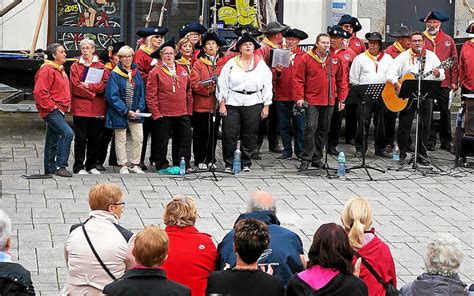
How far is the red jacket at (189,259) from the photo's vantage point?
759 cm

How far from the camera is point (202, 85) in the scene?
14.8 m

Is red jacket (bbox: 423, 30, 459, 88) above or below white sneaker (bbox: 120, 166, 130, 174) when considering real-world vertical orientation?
above

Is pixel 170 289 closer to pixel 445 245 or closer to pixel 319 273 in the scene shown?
pixel 319 273

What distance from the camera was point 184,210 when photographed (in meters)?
7.66

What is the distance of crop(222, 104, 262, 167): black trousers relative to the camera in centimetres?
1477

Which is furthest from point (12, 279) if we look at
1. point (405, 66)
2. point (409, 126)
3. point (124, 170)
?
point (405, 66)

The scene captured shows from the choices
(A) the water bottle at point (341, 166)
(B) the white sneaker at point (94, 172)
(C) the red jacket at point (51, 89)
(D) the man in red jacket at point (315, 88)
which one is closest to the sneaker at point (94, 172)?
(B) the white sneaker at point (94, 172)

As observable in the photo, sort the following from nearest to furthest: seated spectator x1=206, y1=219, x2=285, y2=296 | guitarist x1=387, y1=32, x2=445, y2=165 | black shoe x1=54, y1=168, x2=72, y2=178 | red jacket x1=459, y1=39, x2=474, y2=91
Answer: seated spectator x1=206, y1=219, x2=285, y2=296, black shoe x1=54, y1=168, x2=72, y2=178, guitarist x1=387, y1=32, x2=445, y2=165, red jacket x1=459, y1=39, x2=474, y2=91

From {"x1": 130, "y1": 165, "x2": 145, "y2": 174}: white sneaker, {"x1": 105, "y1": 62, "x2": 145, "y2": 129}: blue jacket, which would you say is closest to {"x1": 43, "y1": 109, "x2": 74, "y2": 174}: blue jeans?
{"x1": 105, "y1": 62, "x2": 145, "y2": 129}: blue jacket

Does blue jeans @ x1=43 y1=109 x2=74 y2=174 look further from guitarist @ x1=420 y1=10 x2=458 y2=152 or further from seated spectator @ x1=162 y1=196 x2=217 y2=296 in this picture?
seated spectator @ x1=162 y1=196 x2=217 y2=296

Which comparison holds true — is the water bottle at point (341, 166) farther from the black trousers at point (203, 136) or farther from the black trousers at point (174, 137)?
the black trousers at point (174, 137)

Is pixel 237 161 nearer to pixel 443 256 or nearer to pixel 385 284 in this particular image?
pixel 385 284

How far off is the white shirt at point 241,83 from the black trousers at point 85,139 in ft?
5.41

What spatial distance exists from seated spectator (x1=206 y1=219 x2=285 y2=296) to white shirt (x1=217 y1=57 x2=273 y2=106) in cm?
791
